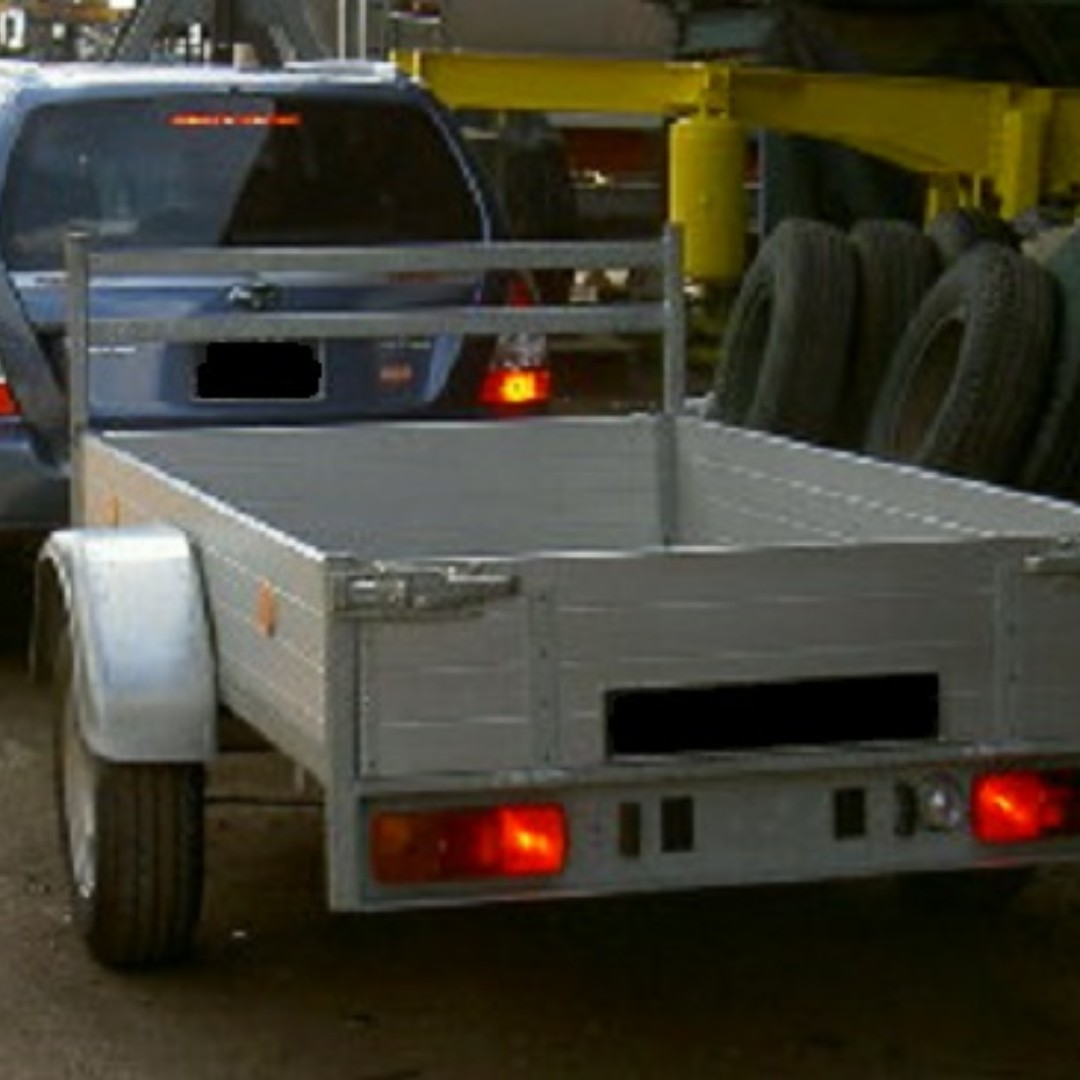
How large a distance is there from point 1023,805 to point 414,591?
1173 mm

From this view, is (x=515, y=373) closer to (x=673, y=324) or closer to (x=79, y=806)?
(x=673, y=324)

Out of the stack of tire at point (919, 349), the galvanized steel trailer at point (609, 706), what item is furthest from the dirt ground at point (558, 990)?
the stack of tire at point (919, 349)

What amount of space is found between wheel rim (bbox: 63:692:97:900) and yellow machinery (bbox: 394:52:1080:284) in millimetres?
6037

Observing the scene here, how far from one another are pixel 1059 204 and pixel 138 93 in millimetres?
4099

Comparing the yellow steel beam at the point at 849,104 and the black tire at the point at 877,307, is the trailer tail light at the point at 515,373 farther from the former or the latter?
the yellow steel beam at the point at 849,104

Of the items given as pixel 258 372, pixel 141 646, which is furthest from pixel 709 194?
pixel 141 646

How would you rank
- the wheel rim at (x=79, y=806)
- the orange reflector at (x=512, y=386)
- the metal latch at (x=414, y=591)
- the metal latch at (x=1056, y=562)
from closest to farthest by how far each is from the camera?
the metal latch at (x=414, y=591), the metal latch at (x=1056, y=562), the wheel rim at (x=79, y=806), the orange reflector at (x=512, y=386)

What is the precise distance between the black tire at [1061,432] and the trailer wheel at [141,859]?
3160 mm

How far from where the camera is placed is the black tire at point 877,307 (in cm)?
920

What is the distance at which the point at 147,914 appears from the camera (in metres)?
5.67

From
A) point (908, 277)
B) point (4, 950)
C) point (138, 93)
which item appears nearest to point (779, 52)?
point (908, 277)

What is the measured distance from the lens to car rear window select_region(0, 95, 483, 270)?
8.66m

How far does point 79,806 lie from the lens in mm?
6027

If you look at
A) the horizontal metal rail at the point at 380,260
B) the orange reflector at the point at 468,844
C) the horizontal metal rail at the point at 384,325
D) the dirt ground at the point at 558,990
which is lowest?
the dirt ground at the point at 558,990
